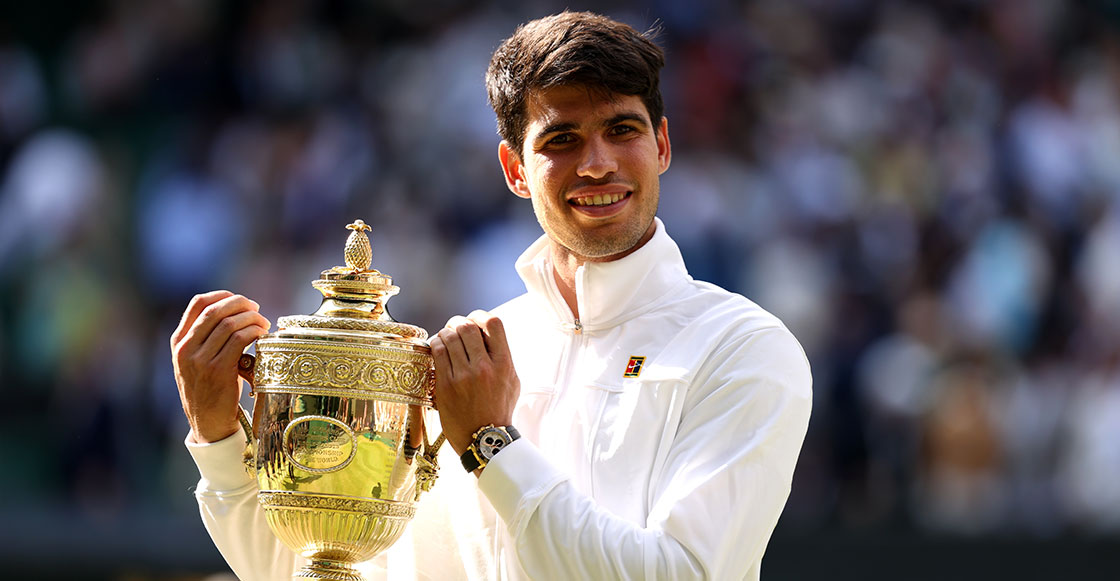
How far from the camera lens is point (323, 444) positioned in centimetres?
268

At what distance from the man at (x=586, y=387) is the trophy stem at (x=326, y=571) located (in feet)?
0.89

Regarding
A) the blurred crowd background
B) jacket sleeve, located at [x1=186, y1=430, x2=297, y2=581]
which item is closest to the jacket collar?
jacket sleeve, located at [x1=186, y1=430, x2=297, y2=581]

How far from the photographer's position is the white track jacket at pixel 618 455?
Result: 8.63 feet

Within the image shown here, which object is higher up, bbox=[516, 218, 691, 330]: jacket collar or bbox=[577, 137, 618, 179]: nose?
bbox=[577, 137, 618, 179]: nose

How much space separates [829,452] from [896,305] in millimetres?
962

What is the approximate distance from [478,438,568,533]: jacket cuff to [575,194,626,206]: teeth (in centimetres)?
52

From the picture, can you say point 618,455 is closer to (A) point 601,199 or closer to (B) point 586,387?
(B) point 586,387

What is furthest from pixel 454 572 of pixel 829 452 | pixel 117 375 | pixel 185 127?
pixel 185 127

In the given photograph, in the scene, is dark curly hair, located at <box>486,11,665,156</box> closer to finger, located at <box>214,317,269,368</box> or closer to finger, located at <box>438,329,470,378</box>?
finger, located at <box>438,329,470,378</box>

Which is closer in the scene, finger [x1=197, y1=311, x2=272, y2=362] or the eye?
finger [x1=197, y1=311, x2=272, y2=362]

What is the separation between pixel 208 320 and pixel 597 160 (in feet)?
2.42

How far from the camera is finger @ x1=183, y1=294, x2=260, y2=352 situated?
9.15 feet

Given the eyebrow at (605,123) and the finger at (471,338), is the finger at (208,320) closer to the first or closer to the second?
the finger at (471,338)

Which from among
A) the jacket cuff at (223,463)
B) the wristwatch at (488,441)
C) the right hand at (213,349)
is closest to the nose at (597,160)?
the wristwatch at (488,441)
